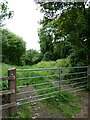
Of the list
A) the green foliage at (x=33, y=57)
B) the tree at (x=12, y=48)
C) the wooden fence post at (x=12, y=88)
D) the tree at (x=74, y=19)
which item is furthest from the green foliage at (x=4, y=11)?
the green foliage at (x=33, y=57)

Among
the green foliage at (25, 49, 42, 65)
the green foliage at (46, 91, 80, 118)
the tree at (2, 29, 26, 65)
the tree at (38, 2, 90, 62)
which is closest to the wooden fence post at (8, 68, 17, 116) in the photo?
the green foliage at (46, 91, 80, 118)

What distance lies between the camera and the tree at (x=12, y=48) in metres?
17.6

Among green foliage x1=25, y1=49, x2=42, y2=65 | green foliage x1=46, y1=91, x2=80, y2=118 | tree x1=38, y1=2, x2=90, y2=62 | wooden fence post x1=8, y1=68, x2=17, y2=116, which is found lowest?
green foliage x1=46, y1=91, x2=80, y2=118

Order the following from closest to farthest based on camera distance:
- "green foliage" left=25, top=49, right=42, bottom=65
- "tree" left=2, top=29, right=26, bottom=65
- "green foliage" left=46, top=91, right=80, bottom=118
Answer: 1. "green foliage" left=46, top=91, right=80, bottom=118
2. "tree" left=2, top=29, right=26, bottom=65
3. "green foliage" left=25, top=49, right=42, bottom=65

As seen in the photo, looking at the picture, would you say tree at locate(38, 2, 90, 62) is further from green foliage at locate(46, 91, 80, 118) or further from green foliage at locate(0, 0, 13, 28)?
green foliage at locate(46, 91, 80, 118)

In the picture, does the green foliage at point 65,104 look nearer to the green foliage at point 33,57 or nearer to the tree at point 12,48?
the tree at point 12,48

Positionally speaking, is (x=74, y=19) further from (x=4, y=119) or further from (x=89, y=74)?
(x=4, y=119)

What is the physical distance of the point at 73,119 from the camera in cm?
637

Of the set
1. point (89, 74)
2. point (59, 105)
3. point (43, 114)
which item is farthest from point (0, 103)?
point (89, 74)

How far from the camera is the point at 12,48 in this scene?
60.3ft

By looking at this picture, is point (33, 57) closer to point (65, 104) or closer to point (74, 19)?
point (74, 19)

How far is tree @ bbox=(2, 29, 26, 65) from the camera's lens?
17.6 metres

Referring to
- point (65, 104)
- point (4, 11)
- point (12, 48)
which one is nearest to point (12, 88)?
point (65, 104)

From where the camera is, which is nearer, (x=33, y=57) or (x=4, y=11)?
(x=4, y=11)
